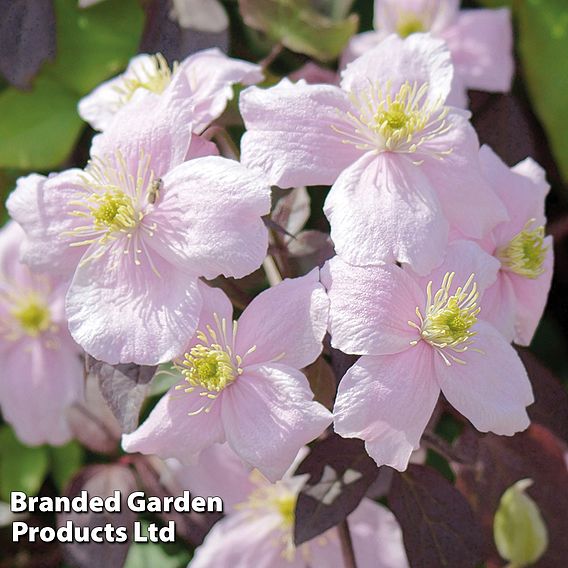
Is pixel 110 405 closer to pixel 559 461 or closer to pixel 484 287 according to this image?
pixel 484 287

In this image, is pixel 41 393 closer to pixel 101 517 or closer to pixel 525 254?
pixel 101 517

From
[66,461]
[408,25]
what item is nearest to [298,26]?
[408,25]

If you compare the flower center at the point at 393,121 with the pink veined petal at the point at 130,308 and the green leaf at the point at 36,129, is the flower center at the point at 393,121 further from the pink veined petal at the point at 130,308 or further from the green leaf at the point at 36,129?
the green leaf at the point at 36,129

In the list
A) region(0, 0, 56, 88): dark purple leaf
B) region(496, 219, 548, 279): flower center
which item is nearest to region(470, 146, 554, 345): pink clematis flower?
region(496, 219, 548, 279): flower center

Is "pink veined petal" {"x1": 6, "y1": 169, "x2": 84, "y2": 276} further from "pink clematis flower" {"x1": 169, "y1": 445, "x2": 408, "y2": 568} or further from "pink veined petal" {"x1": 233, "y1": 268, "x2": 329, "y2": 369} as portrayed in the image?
"pink clematis flower" {"x1": 169, "y1": 445, "x2": 408, "y2": 568}

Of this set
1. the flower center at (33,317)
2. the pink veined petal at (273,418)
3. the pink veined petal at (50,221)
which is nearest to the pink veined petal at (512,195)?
the pink veined petal at (273,418)

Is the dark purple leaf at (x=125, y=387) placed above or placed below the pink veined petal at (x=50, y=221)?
below

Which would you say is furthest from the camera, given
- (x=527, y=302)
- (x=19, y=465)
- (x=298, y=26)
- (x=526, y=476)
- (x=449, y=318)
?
(x=19, y=465)
